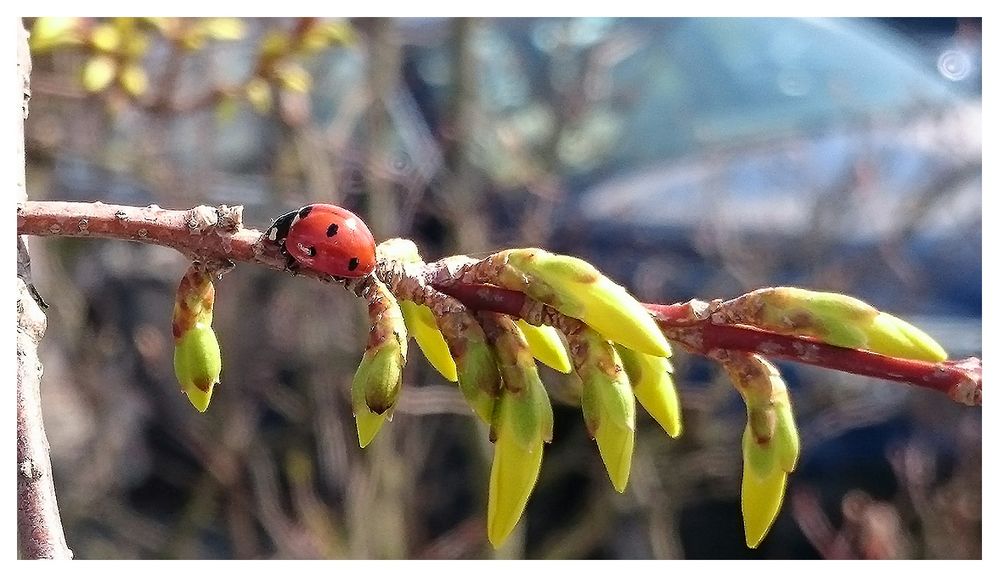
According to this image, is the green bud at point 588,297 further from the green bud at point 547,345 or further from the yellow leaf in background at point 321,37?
the yellow leaf in background at point 321,37

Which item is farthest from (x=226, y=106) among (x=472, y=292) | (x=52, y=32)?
(x=472, y=292)

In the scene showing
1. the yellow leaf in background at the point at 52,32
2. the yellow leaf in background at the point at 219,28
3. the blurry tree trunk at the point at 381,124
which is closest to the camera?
the yellow leaf in background at the point at 52,32

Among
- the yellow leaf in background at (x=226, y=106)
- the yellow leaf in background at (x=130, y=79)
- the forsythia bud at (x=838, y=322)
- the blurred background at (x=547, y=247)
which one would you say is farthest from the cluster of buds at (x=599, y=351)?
the blurred background at (x=547, y=247)

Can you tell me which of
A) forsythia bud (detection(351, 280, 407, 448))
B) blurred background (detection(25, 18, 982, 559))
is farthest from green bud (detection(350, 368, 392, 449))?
A: blurred background (detection(25, 18, 982, 559))

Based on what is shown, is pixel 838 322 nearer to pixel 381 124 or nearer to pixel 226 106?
pixel 226 106
